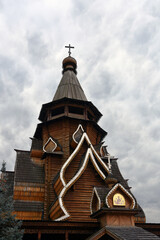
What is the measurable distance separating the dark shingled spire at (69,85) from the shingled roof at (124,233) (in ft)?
44.8

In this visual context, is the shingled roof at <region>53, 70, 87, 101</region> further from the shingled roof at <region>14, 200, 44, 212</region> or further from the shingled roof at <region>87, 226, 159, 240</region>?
the shingled roof at <region>87, 226, 159, 240</region>

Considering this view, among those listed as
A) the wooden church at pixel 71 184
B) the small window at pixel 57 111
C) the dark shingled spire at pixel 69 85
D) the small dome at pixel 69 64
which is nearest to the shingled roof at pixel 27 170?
the wooden church at pixel 71 184

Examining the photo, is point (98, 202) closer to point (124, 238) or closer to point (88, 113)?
point (124, 238)

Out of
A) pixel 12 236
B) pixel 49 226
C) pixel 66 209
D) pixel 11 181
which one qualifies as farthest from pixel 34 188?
pixel 12 236

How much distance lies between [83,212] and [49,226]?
4187 millimetres

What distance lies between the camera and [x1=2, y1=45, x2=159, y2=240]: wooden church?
9023 mm

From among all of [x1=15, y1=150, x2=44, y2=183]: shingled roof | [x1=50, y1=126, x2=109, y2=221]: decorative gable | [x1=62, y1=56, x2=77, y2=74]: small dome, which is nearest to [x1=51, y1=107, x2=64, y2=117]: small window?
[x1=15, y1=150, x2=44, y2=183]: shingled roof

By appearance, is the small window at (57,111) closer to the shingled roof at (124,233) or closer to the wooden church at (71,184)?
the wooden church at (71,184)

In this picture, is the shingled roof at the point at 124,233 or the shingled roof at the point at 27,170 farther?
the shingled roof at the point at 27,170

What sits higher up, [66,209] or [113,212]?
[66,209]

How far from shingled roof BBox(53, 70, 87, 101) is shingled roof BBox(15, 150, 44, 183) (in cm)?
658

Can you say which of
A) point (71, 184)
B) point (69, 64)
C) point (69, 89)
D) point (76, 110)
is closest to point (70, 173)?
point (71, 184)

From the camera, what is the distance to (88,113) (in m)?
20.4

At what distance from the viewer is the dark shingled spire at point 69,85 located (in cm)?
2106
